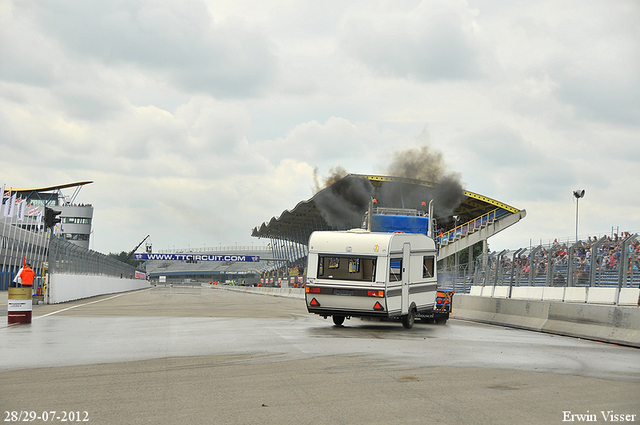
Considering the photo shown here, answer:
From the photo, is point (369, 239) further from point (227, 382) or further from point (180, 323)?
point (227, 382)

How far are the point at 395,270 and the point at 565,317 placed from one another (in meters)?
4.61

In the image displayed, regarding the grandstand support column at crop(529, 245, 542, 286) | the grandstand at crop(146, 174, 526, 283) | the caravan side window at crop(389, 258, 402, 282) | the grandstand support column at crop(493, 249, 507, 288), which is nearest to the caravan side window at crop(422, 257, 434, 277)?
the caravan side window at crop(389, 258, 402, 282)

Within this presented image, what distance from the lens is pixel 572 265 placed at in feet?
73.6

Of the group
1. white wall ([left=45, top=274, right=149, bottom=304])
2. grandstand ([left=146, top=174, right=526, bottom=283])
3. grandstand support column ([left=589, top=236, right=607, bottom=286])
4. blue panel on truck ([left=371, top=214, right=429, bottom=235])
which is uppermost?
grandstand ([left=146, top=174, right=526, bottom=283])

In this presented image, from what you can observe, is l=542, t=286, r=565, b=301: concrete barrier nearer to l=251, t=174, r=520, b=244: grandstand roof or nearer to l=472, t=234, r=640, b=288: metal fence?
l=472, t=234, r=640, b=288: metal fence

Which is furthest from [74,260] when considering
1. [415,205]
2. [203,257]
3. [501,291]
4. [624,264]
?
[203,257]

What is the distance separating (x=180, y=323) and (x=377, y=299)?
5.80 metres

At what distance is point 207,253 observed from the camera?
17888 centimetres

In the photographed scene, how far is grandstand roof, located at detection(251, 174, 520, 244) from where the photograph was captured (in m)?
65.8

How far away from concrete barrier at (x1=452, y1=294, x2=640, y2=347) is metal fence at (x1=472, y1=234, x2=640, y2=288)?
1997 millimetres

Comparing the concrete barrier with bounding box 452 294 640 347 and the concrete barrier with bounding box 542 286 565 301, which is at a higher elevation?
the concrete barrier with bounding box 542 286 565 301

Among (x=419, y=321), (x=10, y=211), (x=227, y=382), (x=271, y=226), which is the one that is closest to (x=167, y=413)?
(x=227, y=382)

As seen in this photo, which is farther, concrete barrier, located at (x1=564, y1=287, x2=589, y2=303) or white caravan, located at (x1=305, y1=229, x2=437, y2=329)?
concrete barrier, located at (x1=564, y1=287, x2=589, y2=303)

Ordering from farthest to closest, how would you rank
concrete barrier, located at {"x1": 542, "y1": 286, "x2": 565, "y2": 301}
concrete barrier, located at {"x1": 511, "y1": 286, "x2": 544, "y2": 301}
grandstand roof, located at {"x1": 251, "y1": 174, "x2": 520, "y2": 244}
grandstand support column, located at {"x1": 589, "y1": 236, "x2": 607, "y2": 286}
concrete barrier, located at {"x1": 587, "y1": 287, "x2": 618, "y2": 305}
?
grandstand roof, located at {"x1": 251, "y1": 174, "x2": 520, "y2": 244}
concrete barrier, located at {"x1": 511, "y1": 286, "x2": 544, "y2": 301}
concrete barrier, located at {"x1": 542, "y1": 286, "x2": 565, "y2": 301}
grandstand support column, located at {"x1": 589, "y1": 236, "x2": 607, "y2": 286}
concrete barrier, located at {"x1": 587, "y1": 287, "x2": 618, "y2": 305}
